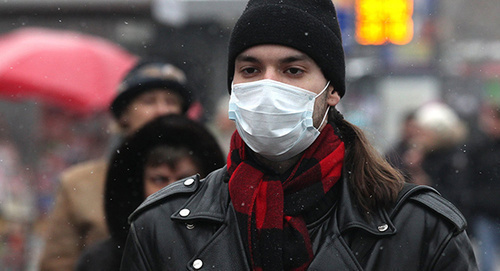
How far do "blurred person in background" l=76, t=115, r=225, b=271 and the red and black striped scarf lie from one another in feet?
3.50

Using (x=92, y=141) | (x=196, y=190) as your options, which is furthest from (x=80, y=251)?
(x=92, y=141)

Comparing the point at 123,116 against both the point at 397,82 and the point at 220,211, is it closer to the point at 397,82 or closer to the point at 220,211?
the point at 220,211

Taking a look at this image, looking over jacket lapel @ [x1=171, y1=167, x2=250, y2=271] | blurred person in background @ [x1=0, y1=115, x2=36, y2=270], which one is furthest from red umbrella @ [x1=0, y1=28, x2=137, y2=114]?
jacket lapel @ [x1=171, y1=167, x2=250, y2=271]

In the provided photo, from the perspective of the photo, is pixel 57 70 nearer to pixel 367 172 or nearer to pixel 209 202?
pixel 209 202

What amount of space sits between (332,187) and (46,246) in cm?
236

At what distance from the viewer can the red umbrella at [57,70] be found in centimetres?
833

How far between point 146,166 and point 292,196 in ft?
4.35

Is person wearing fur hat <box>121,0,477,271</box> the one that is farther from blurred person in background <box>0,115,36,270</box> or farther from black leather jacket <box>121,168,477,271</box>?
blurred person in background <box>0,115,36,270</box>

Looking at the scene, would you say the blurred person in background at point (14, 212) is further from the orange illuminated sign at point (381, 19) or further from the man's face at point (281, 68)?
the man's face at point (281, 68)

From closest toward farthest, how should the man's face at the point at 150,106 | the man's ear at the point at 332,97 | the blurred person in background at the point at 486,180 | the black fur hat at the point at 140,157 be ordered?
the man's ear at the point at 332,97 < the black fur hat at the point at 140,157 < the man's face at the point at 150,106 < the blurred person in background at the point at 486,180

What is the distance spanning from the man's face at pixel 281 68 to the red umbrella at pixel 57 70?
5.41 metres

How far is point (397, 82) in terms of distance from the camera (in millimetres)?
11344

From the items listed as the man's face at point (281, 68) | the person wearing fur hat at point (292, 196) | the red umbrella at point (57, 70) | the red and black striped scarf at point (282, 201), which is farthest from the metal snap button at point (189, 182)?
the red umbrella at point (57, 70)

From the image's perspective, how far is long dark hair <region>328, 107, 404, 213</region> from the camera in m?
2.74
